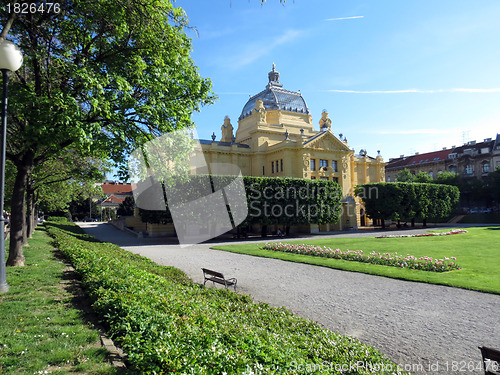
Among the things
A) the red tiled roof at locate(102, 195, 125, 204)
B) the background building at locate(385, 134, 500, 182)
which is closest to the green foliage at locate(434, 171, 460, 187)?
the background building at locate(385, 134, 500, 182)

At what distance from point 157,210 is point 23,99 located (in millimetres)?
27636

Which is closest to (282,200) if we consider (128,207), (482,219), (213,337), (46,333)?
(46,333)

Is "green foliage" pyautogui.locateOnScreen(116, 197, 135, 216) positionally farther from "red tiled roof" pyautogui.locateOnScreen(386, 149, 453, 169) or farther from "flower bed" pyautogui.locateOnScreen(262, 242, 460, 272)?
"red tiled roof" pyautogui.locateOnScreen(386, 149, 453, 169)

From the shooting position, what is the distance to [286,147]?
175ft

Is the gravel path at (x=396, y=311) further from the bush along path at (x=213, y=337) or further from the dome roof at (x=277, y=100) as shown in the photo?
the dome roof at (x=277, y=100)

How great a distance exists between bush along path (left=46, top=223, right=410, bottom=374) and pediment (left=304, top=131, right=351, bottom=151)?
49.0m

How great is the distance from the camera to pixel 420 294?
11.0 m

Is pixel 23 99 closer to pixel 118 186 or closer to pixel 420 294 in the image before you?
pixel 420 294

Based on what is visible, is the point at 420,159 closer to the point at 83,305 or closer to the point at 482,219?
the point at 482,219

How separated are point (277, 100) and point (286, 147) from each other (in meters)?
14.0

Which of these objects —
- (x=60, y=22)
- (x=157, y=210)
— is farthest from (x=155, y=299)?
(x=157, y=210)

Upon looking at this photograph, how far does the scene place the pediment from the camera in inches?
2159

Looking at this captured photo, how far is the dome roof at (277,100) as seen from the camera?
62.4 m

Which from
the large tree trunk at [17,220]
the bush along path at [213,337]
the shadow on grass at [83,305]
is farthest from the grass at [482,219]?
the large tree trunk at [17,220]
